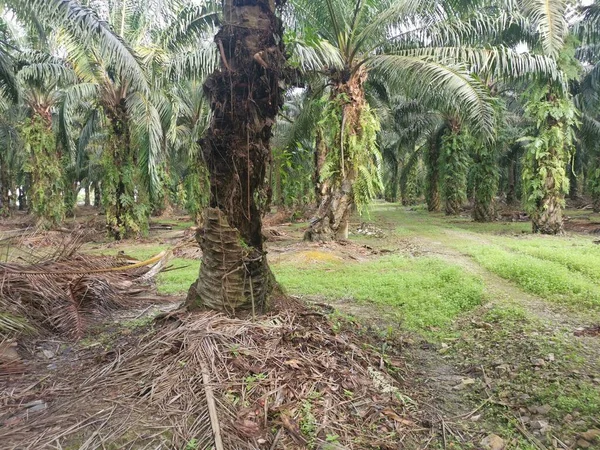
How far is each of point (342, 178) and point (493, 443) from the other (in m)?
7.75

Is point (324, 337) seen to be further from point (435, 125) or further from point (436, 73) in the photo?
point (435, 125)

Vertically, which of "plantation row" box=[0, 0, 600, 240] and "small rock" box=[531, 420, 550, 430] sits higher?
"plantation row" box=[0, 0, 600, 240]

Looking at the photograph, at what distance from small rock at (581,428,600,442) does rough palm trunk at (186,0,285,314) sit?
2456 millimetres

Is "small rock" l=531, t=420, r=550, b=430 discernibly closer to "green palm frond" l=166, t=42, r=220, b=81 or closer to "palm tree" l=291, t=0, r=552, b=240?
"palm tree" l=291, t=0, r=552, b=240

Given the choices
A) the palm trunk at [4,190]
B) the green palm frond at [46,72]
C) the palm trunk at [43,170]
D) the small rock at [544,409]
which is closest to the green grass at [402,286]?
the small rock at [544,409]

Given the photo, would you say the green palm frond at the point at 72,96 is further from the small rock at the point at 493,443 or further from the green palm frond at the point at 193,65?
the small rock at the point at 493,443

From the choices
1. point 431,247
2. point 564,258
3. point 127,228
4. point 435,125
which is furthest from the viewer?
point 435,125

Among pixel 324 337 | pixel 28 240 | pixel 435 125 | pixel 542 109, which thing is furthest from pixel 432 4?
pixel 435 125

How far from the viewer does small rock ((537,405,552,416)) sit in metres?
2.83

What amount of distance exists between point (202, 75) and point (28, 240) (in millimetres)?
5379

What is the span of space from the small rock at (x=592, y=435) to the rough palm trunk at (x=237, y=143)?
2.46 meters

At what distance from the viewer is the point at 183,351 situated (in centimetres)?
292

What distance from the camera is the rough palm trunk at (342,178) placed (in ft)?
32.0

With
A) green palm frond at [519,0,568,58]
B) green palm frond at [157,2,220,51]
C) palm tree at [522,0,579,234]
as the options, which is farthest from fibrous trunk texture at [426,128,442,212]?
green palm frond at [157,2,220,51]
